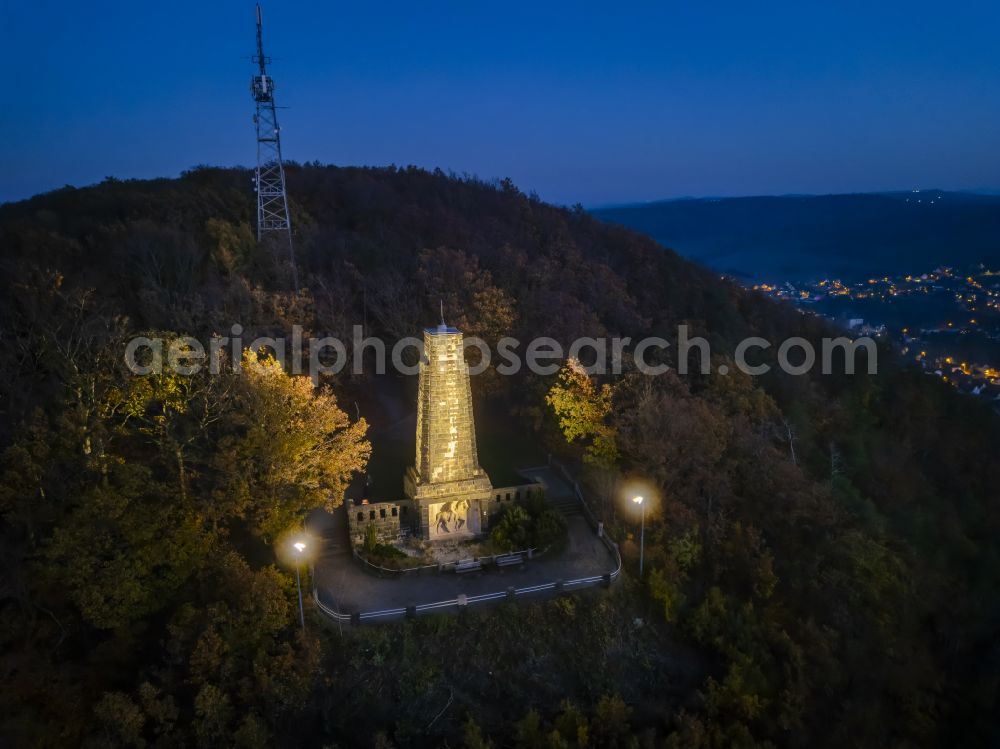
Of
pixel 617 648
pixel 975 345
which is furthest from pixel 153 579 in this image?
pixel 975 345

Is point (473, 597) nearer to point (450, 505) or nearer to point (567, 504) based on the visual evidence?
point (450, 505)

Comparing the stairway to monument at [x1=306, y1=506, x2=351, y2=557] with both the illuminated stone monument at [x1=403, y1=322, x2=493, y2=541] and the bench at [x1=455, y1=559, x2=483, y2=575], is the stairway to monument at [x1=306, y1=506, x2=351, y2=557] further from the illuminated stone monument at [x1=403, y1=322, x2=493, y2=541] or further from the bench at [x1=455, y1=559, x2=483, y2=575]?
the bench at [x1=455, y1=559, x2=483, y2=575]

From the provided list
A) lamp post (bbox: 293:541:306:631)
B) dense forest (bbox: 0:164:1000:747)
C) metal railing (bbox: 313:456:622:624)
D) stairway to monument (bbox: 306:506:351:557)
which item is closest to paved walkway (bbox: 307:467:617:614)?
stairway to monument (bbox: 306:506:351:557)

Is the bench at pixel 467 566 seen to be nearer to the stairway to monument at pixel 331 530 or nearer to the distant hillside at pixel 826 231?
the stairway to monument at pixel 331 530

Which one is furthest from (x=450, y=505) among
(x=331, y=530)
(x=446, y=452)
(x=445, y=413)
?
(x=331, y=530)

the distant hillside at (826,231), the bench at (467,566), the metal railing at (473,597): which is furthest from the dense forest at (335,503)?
the distant hillside at (826,231)
